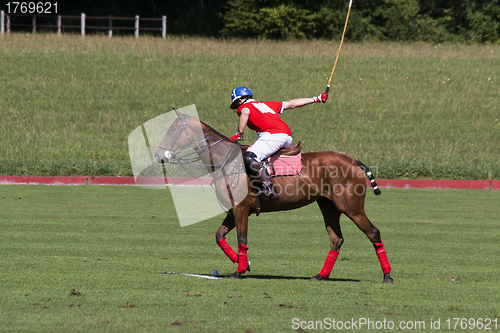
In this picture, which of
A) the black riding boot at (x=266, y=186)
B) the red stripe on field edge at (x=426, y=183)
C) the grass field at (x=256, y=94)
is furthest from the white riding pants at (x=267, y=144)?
the grass field at (x=256, y=94)

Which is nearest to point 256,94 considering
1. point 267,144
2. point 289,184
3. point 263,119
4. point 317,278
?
point 263,119

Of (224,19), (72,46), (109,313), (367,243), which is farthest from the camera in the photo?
(224,19)

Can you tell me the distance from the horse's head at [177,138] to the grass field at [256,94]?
1178 centimetres

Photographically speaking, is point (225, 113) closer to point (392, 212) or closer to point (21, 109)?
point (21, 109)

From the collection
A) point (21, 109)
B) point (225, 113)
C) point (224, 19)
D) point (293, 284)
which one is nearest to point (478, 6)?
point (224, 19)

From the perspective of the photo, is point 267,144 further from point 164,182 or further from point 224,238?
point 164,182

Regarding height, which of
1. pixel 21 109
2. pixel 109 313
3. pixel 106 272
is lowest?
pixel 21 109

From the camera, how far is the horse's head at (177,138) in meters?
7.96

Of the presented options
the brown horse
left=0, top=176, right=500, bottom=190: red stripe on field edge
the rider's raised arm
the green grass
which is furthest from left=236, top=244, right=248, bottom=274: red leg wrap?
left=0, top=176, right=500, bottom=190: red stripe on field edge

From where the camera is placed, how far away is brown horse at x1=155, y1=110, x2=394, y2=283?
8008 mm

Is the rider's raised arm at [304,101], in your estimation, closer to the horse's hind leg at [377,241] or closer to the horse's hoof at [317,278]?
the horse's hind leg at [377,241]

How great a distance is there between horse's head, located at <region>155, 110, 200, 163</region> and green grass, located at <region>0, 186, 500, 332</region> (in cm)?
158

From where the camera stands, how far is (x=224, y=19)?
5497cm

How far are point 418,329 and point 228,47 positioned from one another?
109 feet
